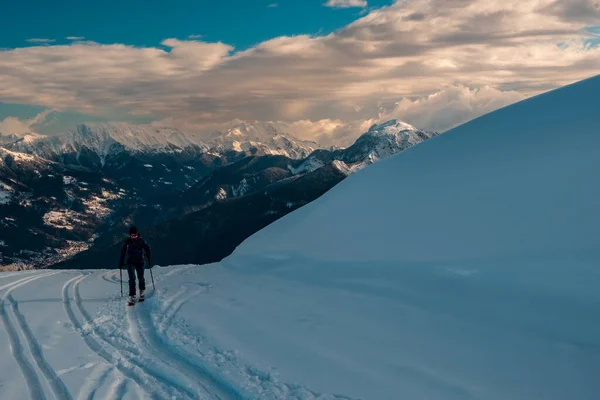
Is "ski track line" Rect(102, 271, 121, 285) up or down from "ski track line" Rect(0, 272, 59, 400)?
up

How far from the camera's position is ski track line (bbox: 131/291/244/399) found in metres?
8.55

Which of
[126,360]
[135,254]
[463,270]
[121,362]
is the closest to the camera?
[121,362]

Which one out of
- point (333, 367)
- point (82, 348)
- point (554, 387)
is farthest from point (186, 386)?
point (554, 387)

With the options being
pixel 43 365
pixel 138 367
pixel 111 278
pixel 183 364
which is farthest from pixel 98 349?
pixel 111 278

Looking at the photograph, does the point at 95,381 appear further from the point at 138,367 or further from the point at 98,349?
the point at 98,349

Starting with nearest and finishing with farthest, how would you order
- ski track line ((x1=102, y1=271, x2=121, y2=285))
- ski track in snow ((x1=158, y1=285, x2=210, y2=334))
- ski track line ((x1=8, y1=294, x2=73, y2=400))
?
ski track line ((x1=8, y1=294, x2=73, y2=400))
ski track in snow ((x1=158, y1=285, x2=210, y2=334))
ski track line ((x1=102, y1=271, x2=121, y2=285))

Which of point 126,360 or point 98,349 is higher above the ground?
point 98,349

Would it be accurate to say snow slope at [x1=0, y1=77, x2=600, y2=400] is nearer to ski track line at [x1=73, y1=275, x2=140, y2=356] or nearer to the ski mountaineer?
ski track line at [x1=73, y1=275, x2=140, y2=356]

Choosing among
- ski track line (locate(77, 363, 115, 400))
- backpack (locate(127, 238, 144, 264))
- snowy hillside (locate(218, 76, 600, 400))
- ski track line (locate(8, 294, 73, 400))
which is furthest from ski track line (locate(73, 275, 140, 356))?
snowy hillside (locate(218, 76, 600, 400))

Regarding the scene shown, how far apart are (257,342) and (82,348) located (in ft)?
13.9

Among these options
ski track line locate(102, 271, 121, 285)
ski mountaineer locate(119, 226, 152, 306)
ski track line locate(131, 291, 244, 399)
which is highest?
ski mountaineer locate(119, 226, 152, 306)

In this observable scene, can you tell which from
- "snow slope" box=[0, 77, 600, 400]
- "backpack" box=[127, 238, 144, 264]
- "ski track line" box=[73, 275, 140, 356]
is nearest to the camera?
"snow slope" box=[0, 77, 600, 400]

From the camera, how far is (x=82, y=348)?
10.7 m

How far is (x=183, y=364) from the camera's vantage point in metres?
9.75
